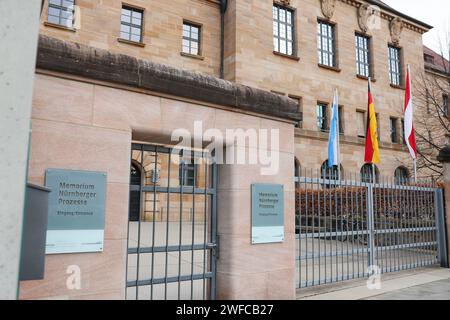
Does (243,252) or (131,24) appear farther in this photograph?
(131,24)

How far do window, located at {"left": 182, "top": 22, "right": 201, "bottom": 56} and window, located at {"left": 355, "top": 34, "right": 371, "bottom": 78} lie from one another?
11733 millimetres

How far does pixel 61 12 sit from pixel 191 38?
671cm

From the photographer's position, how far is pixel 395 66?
2883 cm

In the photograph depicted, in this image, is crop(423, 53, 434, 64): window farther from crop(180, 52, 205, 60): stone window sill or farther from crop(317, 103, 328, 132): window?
crop(180, 52, 205, 60): stone window sill

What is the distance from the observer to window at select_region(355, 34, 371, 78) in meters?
26.7

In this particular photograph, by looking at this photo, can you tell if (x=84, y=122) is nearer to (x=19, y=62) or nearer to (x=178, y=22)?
(x=19, y=62)

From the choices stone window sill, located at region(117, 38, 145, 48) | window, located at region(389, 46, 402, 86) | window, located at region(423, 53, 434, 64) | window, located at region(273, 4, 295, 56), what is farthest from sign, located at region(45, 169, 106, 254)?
window, located at region(423, 53, 434, 64)

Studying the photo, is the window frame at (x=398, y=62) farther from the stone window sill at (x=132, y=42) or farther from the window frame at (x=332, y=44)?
the stone window sill at (x=132, y=42)

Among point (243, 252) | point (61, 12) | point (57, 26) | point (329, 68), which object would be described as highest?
point (329, 68)

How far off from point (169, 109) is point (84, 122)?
3.40 ft

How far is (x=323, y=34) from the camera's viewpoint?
82.5ft

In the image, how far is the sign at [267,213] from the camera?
206 inches

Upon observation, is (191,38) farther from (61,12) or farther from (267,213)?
(267,213)

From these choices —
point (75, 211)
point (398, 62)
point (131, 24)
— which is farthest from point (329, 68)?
point (75, 211)
